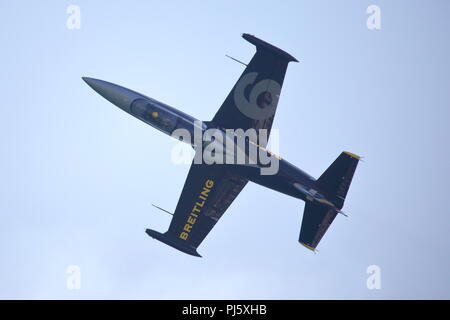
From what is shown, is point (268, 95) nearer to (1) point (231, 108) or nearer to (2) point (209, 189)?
(1) point (231, 108)

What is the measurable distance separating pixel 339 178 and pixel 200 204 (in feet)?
24.0

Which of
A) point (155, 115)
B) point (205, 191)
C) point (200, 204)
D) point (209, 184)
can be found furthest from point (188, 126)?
point (200, 204)

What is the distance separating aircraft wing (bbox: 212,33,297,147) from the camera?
120ft

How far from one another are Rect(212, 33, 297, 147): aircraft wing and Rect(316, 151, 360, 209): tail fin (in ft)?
11.6

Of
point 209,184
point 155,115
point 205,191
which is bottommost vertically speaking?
point 205,191

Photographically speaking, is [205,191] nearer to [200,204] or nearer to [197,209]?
[200,204]

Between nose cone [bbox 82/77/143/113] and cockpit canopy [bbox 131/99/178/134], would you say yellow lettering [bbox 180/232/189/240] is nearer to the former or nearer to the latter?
cockpit canopy [bbox 131/99/178/134]

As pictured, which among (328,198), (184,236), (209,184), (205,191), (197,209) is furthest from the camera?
(184,236)

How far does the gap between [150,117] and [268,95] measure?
576 centimetres

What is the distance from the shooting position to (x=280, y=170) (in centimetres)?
3612

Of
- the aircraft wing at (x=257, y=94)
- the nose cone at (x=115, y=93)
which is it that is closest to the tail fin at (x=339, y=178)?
the aircraft wing at (x=257, y=94)

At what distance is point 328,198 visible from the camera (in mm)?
35500

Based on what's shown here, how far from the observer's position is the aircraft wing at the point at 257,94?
120 feet

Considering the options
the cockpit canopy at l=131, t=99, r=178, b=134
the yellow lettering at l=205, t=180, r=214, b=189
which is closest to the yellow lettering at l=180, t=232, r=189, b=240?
the yellow lettering at l=205, t=180, r=214, b=189
